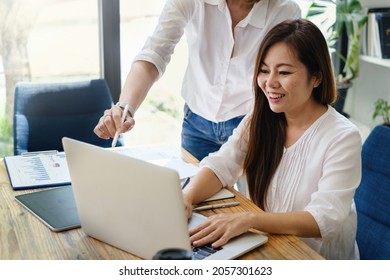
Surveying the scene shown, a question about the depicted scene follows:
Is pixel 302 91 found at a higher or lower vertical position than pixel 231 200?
higher

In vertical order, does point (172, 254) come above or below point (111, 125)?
above

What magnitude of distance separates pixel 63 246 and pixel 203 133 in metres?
0.89

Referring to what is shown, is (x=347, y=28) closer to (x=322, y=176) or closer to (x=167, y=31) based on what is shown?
(x=167, y=31)

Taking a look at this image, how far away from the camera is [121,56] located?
114 inches

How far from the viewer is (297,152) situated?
1550 mm

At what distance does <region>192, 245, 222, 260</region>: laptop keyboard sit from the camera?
3.87 ft

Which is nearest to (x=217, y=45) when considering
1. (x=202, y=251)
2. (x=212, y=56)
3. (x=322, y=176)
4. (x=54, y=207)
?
(x=212, y=56)

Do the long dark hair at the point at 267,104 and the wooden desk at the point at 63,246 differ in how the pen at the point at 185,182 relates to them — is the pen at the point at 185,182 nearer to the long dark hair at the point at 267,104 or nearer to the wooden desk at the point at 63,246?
the long dark hair at the point at 267,104

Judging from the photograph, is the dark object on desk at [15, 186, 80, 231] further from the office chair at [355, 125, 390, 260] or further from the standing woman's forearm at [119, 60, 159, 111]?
the office chair at [355, 125, 390, 260]

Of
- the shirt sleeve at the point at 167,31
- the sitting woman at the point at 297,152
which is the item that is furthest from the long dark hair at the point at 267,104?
the shirt sleeve at the point at 167,31

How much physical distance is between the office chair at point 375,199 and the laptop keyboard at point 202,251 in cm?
57

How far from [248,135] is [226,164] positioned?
0.11m
